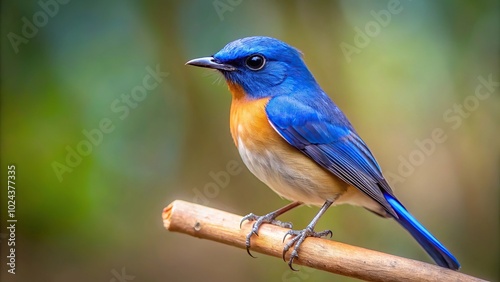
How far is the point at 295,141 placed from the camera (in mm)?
3395

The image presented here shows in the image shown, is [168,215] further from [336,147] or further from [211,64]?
[336,147]

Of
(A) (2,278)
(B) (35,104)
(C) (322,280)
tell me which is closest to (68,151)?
(B) (35,104)

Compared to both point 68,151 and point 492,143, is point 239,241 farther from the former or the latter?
point 492,143

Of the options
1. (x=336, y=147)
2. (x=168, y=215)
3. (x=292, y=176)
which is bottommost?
(x=168, y=215)

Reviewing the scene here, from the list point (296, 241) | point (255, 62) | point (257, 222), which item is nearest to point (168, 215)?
point (257, 222)

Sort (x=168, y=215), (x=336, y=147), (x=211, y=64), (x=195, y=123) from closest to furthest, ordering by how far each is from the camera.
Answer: (x=168, y=215) < (x=211, y=64) < (x=336, y=147) < (x=195, y=123)

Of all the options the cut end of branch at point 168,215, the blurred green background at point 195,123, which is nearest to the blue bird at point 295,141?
the cut end of branch at point 168,215

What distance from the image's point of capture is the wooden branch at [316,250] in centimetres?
292

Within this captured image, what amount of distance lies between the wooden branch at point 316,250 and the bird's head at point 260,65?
0.77 meters

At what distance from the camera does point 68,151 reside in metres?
4.20

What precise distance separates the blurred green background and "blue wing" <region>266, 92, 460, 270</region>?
1007 mm

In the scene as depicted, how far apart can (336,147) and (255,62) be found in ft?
2.23

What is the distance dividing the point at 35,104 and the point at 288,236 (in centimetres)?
205

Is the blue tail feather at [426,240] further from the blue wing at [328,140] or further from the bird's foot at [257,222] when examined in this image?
the bird's foot at [257,222]
